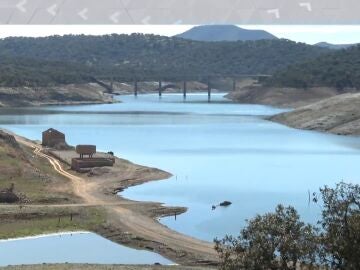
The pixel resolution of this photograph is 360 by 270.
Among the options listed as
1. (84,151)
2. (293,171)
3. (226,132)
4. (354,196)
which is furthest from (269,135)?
(354,196)

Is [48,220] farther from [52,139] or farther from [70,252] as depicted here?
[52,139]

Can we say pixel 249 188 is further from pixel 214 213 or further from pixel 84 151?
pixel 84 151

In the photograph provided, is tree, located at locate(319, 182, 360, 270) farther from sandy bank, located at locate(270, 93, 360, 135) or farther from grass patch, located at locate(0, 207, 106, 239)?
sandy bank, located at locate(270, 93, 360, 135)

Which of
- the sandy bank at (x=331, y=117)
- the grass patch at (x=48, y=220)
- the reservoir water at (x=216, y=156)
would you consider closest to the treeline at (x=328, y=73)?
the reservoir water at (x=216, y=156)

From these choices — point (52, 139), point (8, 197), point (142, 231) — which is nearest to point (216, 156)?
point (52, 139)

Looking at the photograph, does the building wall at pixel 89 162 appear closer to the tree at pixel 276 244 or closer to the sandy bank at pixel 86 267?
the sandy bank at pixel 86 267
